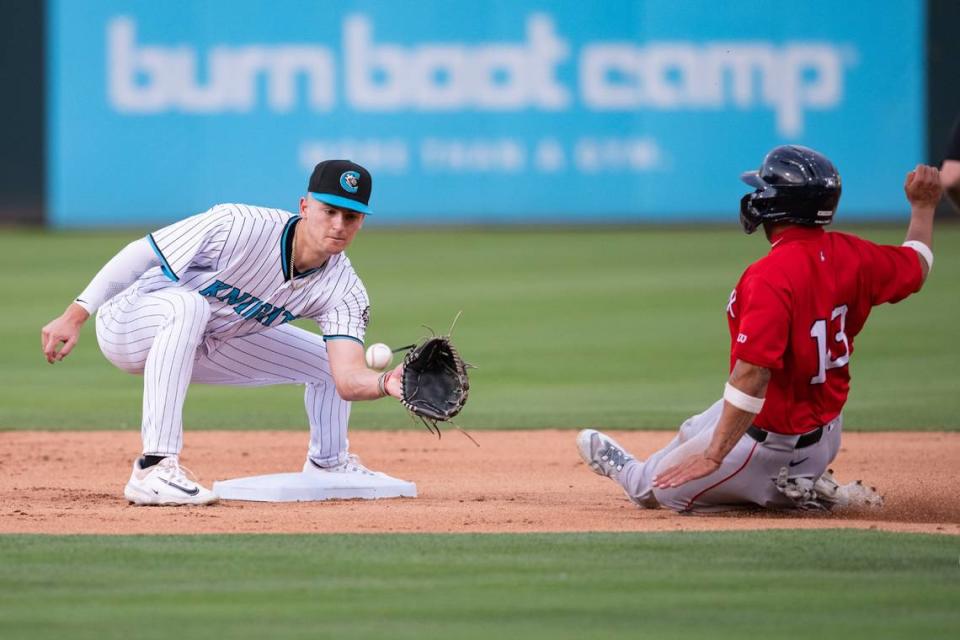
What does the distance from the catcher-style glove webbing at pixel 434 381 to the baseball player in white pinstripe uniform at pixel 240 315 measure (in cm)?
6

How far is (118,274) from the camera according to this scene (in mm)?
5594

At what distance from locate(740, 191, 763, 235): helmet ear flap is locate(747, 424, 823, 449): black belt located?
67 centimetres

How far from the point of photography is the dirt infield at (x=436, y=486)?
5301mm

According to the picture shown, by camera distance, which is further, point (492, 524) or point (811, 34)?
point (811, 34)

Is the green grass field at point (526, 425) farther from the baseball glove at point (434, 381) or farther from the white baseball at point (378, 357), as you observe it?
the white baseball at point (378, 357)

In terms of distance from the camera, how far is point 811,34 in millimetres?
19484

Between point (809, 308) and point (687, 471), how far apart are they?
66 centimetres

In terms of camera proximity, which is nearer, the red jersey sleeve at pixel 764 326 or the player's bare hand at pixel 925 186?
the red jersey sleeve at pixel 764 326

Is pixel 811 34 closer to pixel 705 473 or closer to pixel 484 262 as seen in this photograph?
pixel 484 262

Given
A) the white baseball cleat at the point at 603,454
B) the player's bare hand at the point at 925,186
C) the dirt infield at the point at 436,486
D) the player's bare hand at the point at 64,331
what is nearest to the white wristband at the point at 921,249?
the player's bare hand at the point at 925,186

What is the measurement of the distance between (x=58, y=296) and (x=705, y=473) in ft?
31.9

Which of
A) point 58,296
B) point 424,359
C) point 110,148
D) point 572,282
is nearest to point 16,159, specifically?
point 110,148

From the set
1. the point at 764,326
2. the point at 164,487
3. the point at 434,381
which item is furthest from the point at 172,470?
the point at 764,326

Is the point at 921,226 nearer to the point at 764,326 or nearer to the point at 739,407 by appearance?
the point at 764,326
